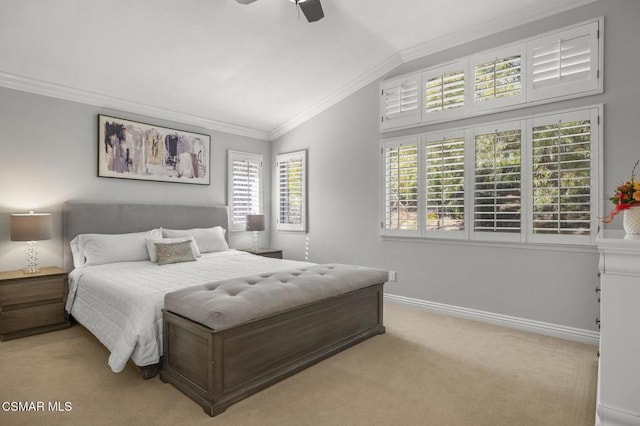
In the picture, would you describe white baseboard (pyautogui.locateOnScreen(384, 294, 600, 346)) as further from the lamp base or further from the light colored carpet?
the lamp base

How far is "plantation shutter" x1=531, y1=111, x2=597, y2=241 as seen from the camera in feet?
10.5

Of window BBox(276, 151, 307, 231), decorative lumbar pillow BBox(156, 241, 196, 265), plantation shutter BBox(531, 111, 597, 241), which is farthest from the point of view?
window BBox(276, 151, 307, 231)

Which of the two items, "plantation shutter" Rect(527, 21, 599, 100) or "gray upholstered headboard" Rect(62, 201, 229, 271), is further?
"gray upholstered headboard" Rect(62, 201, 229, 271)

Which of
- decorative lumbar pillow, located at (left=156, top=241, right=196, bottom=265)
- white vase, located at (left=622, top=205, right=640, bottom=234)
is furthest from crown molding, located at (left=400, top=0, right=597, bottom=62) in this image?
decorative lumbar pillow, located at (left=156, top=241, right=196, bottom=265)

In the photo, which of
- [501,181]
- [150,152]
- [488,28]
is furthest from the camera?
[150,152]

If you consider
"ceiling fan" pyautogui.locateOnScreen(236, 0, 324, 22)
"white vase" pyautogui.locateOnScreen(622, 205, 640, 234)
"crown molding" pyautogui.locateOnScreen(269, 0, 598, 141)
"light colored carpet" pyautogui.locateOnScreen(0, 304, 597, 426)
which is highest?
"crown molding" pyautogui.locateOnScreen(269, 0, 598, 141)

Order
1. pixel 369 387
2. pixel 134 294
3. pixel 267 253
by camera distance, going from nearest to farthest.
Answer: pixel 369 387
pixel 134 294
pixel 267 253

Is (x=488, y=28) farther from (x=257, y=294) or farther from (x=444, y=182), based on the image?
(x=257, y=294)

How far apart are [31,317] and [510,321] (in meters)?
4.65

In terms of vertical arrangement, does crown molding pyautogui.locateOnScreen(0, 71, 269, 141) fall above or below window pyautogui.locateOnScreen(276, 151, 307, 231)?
above

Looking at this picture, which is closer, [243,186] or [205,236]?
[205,236]

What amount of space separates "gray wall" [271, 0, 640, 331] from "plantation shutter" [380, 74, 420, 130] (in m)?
0.15

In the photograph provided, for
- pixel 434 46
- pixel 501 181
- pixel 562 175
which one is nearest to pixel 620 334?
pixel 562 175

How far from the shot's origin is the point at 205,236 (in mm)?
4742
